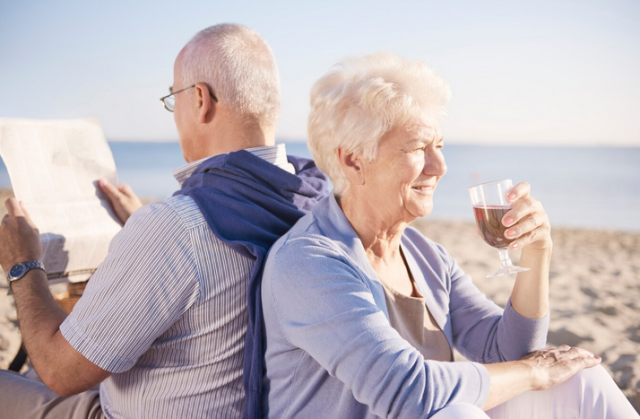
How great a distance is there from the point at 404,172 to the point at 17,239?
1340 millimetres

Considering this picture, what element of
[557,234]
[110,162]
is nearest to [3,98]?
[557,234]

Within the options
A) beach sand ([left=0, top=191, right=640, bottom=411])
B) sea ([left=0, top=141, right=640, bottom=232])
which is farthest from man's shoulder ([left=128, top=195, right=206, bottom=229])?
sea ([left=0, top=141, right=640, bottom=232])

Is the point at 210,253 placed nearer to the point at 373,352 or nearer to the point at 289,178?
the point at 289,178

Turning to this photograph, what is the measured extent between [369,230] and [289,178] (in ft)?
1.14

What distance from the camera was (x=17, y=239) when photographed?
1.90m

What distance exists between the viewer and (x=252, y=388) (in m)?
1.61

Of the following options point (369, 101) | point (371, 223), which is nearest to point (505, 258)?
point (371, 223)

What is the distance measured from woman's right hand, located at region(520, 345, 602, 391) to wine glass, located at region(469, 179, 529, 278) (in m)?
0.31

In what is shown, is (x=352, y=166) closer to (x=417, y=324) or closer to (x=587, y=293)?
(x=417, y=324)

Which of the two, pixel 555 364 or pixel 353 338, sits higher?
pixel 353 338

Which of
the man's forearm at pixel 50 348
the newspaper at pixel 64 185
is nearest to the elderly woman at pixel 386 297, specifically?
the man's forearm at pixel 50 348

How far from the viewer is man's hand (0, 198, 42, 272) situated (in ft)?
6.14

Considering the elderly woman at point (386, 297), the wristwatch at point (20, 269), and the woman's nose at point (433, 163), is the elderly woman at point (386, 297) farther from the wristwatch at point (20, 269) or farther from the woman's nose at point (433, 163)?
the wristwatch at point (20, 269)

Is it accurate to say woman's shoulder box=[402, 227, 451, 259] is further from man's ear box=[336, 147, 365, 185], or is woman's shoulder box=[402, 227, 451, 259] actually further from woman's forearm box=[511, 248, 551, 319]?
man's ear box=[336, 147, 365, 185]
